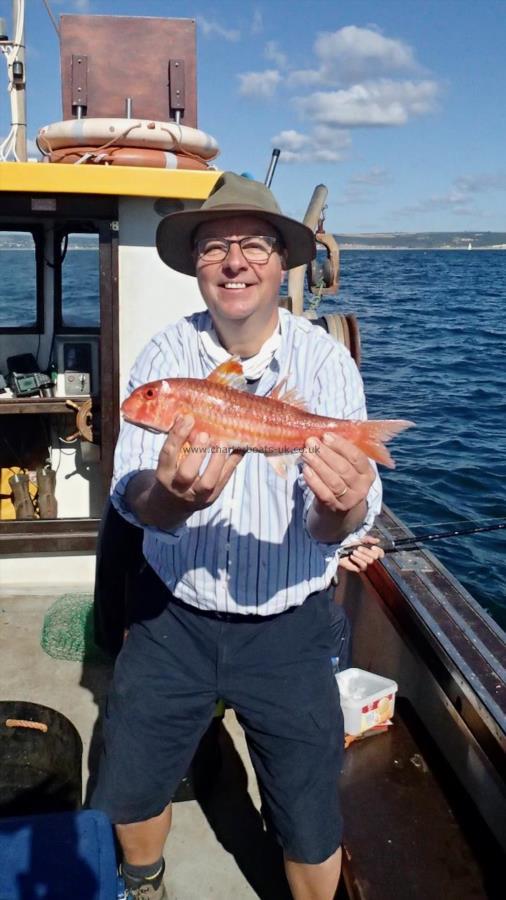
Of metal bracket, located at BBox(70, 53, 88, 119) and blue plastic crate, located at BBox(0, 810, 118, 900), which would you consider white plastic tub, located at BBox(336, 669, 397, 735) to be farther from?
metal bracket, located at BBox(70, 53, 88, 119)

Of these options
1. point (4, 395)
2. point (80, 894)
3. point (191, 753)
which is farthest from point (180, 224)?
point (4, 395)

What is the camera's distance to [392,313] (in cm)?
3509

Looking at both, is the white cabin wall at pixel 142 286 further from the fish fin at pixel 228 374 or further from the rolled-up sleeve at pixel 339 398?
the fish fin at pixel 228 374

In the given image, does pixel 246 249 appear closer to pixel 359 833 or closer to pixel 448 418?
pixel 359 833

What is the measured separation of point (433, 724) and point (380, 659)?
710 mm

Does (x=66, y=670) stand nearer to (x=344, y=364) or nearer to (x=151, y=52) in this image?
(x=344, y=364)

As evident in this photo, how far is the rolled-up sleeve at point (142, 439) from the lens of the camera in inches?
110

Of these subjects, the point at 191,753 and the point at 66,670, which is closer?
the point at 191,753

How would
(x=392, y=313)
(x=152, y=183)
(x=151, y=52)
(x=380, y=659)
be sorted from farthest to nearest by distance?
(x=392, y=313), (x=151, y=52), (x=152, y=183), (x=380, y=659)

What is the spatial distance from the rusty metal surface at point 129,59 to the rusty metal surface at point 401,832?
16.1ft

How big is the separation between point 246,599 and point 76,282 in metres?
5.03

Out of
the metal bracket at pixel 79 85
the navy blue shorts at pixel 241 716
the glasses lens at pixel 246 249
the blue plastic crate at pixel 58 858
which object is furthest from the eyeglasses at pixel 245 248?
the metal bracket at pixel 79 85

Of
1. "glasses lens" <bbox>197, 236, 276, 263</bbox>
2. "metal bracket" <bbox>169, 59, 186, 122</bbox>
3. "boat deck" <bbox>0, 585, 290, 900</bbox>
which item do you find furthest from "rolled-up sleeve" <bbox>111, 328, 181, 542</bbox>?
"metal bracket" <bbox>169, 59, 186, 122</bbox>

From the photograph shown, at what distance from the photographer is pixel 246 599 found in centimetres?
285
